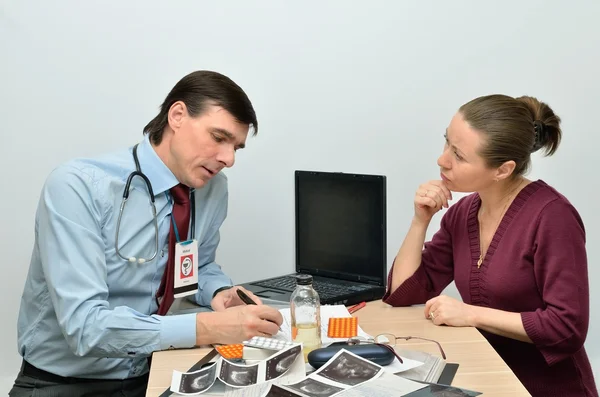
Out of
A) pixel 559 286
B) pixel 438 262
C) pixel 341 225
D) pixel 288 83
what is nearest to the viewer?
pixel 559 286

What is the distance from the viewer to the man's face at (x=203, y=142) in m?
1.88

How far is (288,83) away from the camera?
272 cm

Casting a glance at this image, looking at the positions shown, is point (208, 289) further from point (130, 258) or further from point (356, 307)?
point (356, 307)

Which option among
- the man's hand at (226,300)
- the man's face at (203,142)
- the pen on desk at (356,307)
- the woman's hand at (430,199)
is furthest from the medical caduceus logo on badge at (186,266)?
the woman's hand at (430,199)

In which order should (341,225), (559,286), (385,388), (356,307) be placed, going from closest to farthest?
(385,388) → (559,286) → (356,307) → (341,225)

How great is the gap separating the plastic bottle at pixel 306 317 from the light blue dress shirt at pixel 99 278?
0.75 feet

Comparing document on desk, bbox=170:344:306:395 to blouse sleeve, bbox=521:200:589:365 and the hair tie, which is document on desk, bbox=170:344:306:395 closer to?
blouse sleeve, bbox=521:200:589:365

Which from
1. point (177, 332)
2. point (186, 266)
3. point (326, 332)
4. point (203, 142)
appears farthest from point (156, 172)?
point (326, 332)

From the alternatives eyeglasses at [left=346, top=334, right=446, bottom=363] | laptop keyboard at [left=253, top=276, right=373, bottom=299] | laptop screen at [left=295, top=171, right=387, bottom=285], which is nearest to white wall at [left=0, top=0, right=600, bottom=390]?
laptop screen at [left=295, top=171, right=387, bottom=285]

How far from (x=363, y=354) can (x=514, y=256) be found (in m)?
0.64

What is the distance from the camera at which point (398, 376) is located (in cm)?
139

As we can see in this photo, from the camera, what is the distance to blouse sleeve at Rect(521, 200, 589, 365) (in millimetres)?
1757

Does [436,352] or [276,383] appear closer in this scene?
[276,383]

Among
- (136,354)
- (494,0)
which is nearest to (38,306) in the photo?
(136,354)
